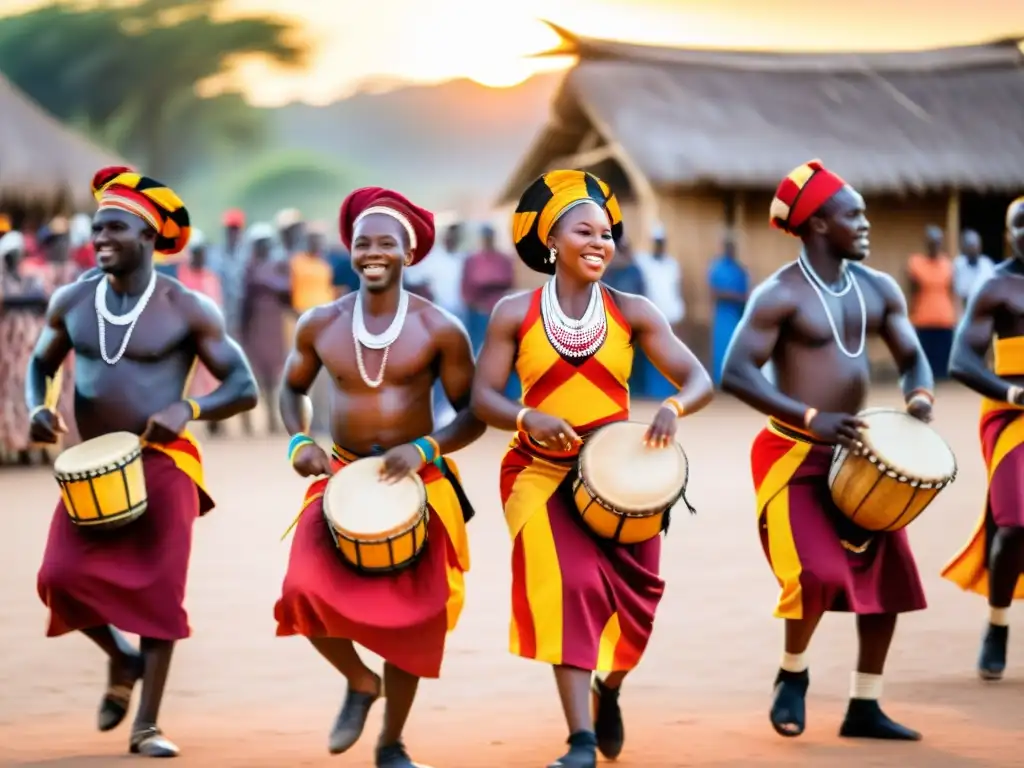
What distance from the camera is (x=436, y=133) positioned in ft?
392

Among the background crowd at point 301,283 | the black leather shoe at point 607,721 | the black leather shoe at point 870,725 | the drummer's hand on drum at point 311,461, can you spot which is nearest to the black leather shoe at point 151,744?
the drummer's hand on drum at point 311,461

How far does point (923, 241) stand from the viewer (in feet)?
83.0

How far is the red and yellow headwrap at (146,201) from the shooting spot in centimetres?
627

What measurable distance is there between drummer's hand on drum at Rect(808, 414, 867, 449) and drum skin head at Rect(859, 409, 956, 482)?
3cm

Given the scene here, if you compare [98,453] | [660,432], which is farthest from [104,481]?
[660,432]

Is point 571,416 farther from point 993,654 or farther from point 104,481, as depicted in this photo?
point 993,654

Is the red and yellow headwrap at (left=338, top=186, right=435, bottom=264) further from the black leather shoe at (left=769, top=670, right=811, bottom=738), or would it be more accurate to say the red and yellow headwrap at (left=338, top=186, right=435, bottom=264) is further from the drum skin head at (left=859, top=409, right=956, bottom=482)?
the black leather shoe at (left=769, top=670, right=811, bottom=738)

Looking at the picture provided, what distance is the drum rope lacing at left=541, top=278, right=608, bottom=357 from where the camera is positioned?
19.2 feet

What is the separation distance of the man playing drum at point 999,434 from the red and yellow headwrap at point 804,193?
3.80 feet

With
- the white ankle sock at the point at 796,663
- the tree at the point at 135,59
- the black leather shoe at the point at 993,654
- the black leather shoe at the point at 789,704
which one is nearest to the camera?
the black leather shoe at the point at 789,704

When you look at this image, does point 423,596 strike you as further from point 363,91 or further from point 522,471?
point 363,91

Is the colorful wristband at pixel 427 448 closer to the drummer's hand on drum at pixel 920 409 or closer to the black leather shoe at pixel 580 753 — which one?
the black leather shoe at pixel 580 753

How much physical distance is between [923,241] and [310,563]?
20.8 metres

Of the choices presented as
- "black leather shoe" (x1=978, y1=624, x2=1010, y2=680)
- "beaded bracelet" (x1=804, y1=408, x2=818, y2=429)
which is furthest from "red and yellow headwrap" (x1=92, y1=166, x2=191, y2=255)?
"black leather shoe" (x1=978, y1=624, x2=1010, y2=680)
